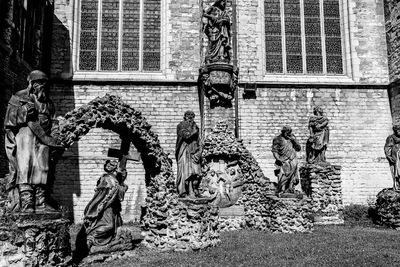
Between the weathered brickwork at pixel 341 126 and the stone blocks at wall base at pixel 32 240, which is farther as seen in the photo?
the weathered brickwork at pixel 341 126

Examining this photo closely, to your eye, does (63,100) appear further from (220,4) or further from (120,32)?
(220,4)

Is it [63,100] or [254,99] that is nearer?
[63,100]

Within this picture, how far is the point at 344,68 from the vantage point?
1484 cm

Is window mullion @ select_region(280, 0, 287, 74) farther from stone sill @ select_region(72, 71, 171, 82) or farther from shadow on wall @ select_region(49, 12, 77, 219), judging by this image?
shadow on wall @ select_region(49, 12, 77, 219)

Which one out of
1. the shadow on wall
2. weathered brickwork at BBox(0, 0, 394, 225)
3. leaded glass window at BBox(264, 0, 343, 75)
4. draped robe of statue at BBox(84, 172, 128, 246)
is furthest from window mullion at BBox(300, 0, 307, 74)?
draped robe of statue at BBox(84, 172, 128, 246)

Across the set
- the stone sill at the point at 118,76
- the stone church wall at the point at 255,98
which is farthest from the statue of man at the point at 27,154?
the stone sill at the point at 118,76

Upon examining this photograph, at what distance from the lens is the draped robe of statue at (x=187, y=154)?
8.32 metres

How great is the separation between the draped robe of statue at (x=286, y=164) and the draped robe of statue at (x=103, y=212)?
5649mm

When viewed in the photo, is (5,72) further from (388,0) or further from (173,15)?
(388,0)

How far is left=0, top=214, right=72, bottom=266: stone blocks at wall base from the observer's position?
16.9 ft

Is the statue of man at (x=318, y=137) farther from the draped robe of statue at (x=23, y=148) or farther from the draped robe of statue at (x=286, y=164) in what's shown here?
the draped robe of statue at (x=23, y=148)

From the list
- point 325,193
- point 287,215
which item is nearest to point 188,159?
point 287,215

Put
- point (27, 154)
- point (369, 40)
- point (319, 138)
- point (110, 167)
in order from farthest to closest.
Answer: point (369, 40)
point (319, 138)
point (110, 167)
point (27, 154)

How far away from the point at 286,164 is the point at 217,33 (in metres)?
5.21
